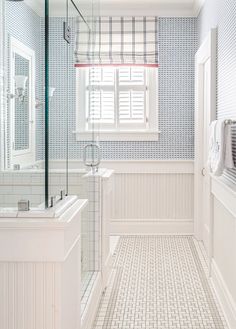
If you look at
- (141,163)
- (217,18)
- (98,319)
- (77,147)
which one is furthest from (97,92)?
(98,319)

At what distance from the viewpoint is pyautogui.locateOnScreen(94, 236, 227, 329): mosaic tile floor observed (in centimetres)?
340

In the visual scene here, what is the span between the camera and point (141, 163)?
6117 millimetres

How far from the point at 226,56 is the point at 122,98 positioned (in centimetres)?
238

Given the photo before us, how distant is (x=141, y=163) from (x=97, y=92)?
1.00m

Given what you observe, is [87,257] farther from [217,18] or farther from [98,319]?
[217,18]

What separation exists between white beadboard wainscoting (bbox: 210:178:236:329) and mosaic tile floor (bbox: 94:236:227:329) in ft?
0.39

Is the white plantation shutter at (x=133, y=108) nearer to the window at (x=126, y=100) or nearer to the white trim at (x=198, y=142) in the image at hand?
the window at (x=126, y=100)

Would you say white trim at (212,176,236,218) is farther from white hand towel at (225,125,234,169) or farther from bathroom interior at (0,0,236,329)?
white hand towel at (225,125,234,169)

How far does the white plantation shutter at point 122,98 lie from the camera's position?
6.15 metres

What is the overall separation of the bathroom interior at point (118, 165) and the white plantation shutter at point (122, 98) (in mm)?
12

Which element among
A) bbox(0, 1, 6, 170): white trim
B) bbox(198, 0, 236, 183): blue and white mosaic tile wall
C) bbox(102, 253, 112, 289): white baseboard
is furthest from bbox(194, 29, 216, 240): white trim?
bbox(0, 1, 6, 170): white trim

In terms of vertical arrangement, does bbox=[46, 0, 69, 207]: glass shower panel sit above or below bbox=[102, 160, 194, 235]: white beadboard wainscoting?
above

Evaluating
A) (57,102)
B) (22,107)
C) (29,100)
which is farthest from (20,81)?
(57,102)

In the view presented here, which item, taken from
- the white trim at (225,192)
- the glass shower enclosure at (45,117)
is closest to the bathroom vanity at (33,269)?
the glass shower enclosure at (45,117)
